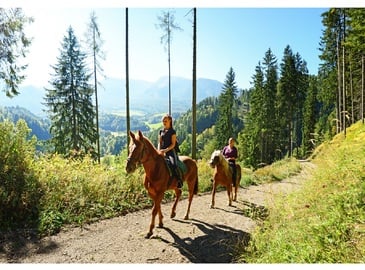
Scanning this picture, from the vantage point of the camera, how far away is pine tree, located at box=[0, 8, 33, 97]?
6.83 meters

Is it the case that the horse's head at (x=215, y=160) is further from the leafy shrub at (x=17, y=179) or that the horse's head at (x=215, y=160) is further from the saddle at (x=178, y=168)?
the leafy shrub at (x=17, y=179)

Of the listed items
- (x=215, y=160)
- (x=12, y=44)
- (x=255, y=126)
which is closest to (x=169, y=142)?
(x=215, y=160)

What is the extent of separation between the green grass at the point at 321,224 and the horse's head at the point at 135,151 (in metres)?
1.92

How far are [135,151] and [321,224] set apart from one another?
8.55ft

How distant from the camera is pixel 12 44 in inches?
282

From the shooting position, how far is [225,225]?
19.1 ft

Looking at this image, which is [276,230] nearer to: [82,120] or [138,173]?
[138,173]

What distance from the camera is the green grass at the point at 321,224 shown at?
9.96ft

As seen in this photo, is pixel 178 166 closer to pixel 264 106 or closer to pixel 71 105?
pixel 71 105

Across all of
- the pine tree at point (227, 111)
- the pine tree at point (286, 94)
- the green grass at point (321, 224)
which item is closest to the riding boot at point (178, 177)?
the green grass at point (321, 224)

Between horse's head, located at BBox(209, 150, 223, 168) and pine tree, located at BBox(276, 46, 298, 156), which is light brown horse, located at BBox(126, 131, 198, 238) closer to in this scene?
horse's head, located at BBox(209, 150, 223, 168)

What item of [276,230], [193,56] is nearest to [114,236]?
[276,230]

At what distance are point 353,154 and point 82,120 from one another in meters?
13.2

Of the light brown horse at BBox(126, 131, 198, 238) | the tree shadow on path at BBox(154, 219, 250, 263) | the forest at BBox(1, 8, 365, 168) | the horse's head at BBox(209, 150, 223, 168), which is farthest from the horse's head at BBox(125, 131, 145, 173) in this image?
the forest at BBox(1, 8, 365, 168)
